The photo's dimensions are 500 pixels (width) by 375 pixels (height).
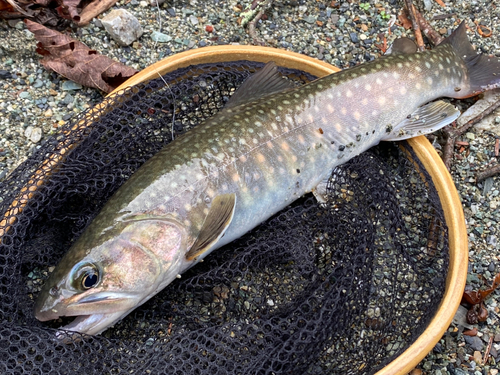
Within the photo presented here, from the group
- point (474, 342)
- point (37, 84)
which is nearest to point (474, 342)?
point (474, 342)

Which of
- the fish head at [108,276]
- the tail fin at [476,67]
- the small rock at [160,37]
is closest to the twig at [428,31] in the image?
the tail fin at [476,67]

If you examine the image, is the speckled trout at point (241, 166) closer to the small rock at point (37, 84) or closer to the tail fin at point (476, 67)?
the tail fin at point (476, 67)

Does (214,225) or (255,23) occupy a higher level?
(255,23)

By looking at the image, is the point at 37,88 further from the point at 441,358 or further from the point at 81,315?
the point at 441,358

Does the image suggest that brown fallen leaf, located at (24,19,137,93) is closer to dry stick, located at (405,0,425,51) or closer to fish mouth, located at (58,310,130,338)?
fish mouth, located at (58,310,130,338)

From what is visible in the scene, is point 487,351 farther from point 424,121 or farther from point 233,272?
point 233,272
